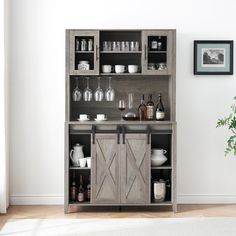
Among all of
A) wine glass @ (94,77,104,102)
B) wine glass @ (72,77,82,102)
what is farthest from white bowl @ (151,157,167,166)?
wine glass @ (72,77,82,102)

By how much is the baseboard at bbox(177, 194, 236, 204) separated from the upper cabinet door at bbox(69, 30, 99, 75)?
1.68 m

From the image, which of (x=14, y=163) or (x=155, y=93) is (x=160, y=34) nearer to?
(x=155, y=93)

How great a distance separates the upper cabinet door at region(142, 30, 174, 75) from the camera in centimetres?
502

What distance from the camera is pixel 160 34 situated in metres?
5.01

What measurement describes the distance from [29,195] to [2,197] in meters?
0.43

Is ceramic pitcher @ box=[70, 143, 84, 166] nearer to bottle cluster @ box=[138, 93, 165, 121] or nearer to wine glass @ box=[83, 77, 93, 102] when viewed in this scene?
wine glass @ box=[83, 77, 93, 102]

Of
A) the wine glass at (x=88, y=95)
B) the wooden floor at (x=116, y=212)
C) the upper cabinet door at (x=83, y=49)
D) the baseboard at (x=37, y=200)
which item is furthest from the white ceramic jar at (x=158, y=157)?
the baseboard at (x=37, y=200)

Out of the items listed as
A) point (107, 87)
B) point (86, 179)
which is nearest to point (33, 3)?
point (107, 87)

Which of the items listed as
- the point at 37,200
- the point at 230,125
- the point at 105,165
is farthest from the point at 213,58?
the point at 37,200

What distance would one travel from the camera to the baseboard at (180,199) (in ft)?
17.7

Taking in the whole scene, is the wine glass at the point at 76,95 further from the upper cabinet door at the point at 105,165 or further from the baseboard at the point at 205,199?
the baseboard at the point at 205,199

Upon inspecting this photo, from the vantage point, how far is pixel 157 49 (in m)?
5.12

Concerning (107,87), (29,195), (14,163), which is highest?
(107,87)

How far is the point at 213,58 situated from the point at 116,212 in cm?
194
